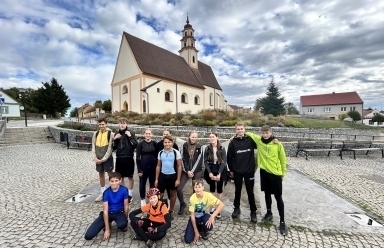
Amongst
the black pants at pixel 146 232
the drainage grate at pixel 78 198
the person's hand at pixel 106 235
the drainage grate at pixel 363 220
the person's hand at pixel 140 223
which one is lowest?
the drainage grate at pixel 363 220

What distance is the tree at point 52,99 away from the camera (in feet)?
131

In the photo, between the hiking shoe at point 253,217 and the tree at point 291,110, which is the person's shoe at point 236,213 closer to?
the hiking shoe at point 253,217

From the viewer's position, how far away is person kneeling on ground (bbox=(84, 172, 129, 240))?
129 inches

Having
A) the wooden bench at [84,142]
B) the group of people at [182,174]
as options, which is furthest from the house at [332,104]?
the group of people at [182,174]

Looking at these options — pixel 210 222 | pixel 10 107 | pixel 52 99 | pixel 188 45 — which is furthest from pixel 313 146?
pixel 10 107

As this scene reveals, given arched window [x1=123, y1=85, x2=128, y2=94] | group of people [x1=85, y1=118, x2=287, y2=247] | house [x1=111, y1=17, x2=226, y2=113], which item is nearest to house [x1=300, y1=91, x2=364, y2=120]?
house [x1=111, y1=17, x2=226, y2=113]

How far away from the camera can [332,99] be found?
60.3 meters

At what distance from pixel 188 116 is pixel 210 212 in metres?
14.9

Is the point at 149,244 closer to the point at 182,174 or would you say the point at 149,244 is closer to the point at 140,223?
the point at 140,223

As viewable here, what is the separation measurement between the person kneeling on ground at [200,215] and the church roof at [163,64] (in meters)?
25.9

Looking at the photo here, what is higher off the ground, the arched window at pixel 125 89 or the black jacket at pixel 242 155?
the arched window at pixel 125 89

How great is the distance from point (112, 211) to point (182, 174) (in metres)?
1.34

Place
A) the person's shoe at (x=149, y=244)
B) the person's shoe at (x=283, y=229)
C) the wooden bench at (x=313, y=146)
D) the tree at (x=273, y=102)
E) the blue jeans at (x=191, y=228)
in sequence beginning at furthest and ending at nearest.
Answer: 1. the tree at (x=273, y=102)
2. the wooden bench at (x=313, y=146)
3. the person's shoe at (x=283, y=229)
4. the blue jeans at (x=191, y=228)
5. the person's shoe at (x=149, y=244)

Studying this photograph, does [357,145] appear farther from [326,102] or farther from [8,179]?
[326,102]
